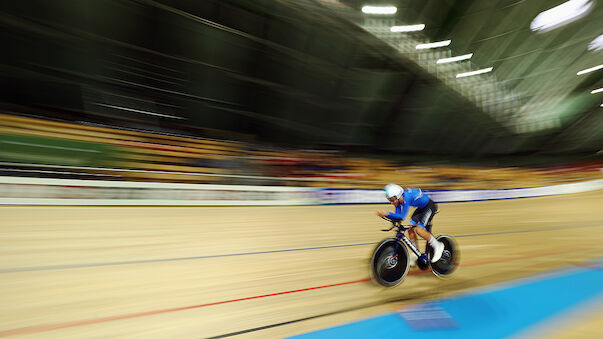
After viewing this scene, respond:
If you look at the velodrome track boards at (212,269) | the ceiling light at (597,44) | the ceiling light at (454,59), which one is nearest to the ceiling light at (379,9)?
the ceiling light at (454,59)

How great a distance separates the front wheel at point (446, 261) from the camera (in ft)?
6.73

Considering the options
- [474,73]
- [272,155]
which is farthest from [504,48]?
[272,155]

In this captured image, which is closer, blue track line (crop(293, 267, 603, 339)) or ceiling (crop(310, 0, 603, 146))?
blue track line (crop(293, 267, 603, 339))

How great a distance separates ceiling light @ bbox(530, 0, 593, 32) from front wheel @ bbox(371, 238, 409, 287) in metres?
9.96

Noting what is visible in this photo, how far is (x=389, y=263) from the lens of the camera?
183cm

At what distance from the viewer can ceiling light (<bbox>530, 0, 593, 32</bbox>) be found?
8212 millimetres

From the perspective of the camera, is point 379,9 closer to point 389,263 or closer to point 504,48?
point 504,48

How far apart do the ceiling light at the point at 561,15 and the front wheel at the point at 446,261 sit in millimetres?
9546

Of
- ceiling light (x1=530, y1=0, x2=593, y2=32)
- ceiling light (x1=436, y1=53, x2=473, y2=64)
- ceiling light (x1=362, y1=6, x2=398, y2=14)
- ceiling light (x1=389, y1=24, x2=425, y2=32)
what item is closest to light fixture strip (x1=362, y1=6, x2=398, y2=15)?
ceiling light (x1=362, y1=6, x2=398, y2=14)

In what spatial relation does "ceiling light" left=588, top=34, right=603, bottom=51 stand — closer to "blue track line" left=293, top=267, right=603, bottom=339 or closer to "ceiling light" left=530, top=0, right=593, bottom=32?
"ceiling light" left=530, top=0, right=593, bottom=32

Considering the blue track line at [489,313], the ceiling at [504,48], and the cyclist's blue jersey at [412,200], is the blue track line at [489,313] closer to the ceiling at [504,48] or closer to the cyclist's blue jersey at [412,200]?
the cyclist's blue jersey at [412,200]

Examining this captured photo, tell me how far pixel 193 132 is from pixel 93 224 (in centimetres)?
470

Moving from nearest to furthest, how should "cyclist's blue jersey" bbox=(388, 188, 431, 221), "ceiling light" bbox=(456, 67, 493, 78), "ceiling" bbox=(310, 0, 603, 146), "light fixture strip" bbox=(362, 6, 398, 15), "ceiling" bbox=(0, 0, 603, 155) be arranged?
"cyclist's blue jersey" bbox=(388, 188, 431, 221) → "ceiling" bbox=(0, 0, 603, 155) → "light fixture strip" bbox=(362, 6, 398, 15) → "ceiling" bbox=(310, 0, 603, 146) → "ceiling light" bbox=(456, 67, 493, 78)

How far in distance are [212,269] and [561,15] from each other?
1151 centimetres
